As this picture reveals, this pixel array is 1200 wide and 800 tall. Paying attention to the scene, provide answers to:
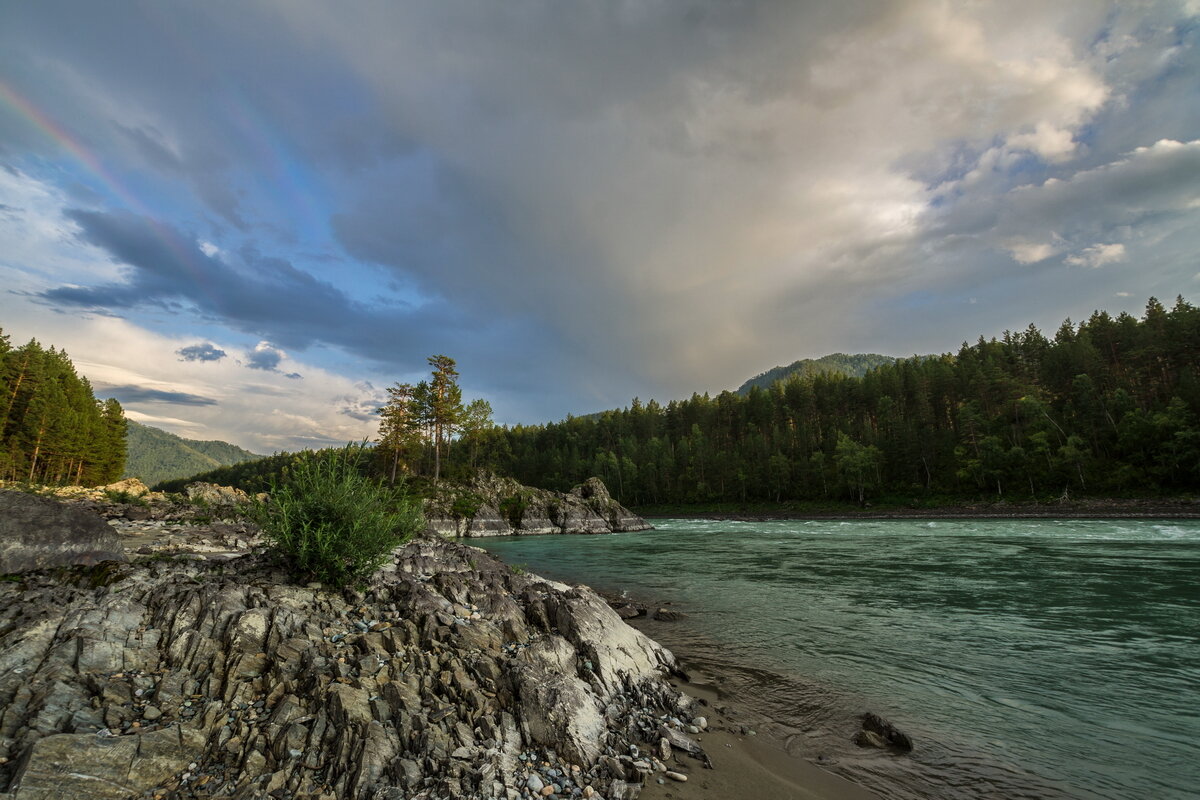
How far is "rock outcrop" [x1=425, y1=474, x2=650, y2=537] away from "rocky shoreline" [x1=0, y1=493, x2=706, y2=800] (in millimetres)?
50078

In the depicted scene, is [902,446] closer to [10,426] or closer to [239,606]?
[239,606]

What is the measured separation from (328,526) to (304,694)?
12.3 ft

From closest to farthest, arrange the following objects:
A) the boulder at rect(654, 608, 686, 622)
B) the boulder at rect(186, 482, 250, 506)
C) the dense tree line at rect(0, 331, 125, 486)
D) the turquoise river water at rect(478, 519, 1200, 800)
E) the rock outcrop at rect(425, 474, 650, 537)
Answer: the turquoise river water at rect(478, 519, 1200, 800) < the boulder at rect(654, 608, 686, 622) < the boulder at rect(186, 482, 250, 506) < the dense tree line at rect(0, 331, 125, 486) < the rock outcrop at rect(425, 474, 650, 537)

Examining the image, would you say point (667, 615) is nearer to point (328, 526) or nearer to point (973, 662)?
point (973, 662)

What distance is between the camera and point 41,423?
185ft

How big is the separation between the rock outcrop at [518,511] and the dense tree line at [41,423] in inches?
1680

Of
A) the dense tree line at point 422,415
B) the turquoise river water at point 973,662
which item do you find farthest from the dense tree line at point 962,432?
the turquoise river water at point 973,662

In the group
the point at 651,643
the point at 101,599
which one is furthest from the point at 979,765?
the point at 101,599

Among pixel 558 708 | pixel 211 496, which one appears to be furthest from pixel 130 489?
pixel 558 708

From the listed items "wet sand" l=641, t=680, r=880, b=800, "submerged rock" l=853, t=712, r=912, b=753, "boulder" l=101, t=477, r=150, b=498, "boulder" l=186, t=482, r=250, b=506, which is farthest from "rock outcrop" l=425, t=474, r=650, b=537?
"submerged rock" l=853, t=712, r=912, b=753

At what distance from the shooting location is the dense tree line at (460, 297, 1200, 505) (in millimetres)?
66250

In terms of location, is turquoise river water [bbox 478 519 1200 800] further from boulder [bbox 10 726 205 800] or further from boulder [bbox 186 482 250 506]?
boulder [bbox 186 482 250 506]

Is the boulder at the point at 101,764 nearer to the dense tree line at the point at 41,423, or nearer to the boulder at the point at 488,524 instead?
the boulder at the point at 488,524

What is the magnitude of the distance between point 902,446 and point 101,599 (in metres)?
107
